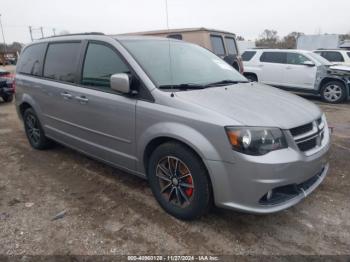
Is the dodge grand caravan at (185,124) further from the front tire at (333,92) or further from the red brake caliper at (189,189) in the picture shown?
the front tire at (333,92)

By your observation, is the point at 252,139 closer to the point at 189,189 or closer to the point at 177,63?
the point at 189,189

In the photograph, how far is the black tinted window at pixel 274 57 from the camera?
10638 mm

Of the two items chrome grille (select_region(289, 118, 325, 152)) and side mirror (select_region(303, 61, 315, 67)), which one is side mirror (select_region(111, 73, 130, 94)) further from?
side mirror (select_region(303, 61, 315, 67))

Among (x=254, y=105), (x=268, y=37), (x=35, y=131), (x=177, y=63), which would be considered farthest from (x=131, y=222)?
(x=268, y=37)

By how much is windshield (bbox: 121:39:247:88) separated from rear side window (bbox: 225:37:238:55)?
5980 millimetres

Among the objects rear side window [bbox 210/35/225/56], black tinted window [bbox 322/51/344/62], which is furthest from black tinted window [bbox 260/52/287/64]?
black tinted window [bbox 322/51/344/62]

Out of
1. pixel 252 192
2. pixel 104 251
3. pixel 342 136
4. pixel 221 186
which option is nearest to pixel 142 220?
pixel 104 251

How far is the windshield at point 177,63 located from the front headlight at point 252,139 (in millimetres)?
941

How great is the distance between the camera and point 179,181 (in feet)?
9.84

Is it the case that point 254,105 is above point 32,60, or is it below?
below

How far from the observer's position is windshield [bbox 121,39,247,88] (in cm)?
327

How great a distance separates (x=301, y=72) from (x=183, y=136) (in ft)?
28.2

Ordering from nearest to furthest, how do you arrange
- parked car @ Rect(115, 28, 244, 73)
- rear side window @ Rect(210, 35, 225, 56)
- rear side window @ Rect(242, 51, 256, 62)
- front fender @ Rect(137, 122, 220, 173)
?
front fender @ Rect(137, 122, 220, 173), parked car @ Rect(115, 28, 244, 73), rear side window @ Rect(210, 35, 225, 56), rear side window @ Rect(242, 51, 256, 62)

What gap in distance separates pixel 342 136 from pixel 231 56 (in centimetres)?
424
